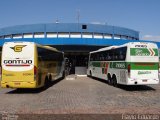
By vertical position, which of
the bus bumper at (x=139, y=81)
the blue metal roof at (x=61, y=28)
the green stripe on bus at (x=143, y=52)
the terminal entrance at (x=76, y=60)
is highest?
the blue metal roof at (x=61, y=28)

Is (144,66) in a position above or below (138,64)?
below

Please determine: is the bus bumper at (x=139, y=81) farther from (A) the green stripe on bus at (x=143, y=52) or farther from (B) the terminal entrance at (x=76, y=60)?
Result: (B) the terminal entrance at (x=76, y=60)

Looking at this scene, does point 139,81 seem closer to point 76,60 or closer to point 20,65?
point 20,65

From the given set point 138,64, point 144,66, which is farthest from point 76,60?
point 138,64

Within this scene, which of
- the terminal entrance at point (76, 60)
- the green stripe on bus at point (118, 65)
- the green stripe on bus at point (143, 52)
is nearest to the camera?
the green stripe on bus at point (143, 52)

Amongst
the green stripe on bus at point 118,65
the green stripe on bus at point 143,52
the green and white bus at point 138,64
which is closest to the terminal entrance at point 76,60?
the green stripe on bus at point 118,65

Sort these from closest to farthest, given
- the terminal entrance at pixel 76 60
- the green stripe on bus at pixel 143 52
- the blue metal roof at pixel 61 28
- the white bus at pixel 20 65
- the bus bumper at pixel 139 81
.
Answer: the white bus at pixel 20 65 → the bus bumper at pixel 139 81 → the green stripe on bus at pixel 143 52 → the terminal entrance at pixel 76 60 → the blue metal roof at pixel 61 28

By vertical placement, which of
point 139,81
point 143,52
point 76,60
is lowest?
point 139,81

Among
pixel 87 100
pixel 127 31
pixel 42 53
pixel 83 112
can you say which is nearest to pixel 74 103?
pixel 87 100

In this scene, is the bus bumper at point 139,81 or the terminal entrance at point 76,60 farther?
the terminal entrance at point 76,60

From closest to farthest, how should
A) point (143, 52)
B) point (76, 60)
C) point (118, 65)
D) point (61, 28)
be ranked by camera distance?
point (143, 52) → point (118, 65) → point (76, 60) → point (61, 28)

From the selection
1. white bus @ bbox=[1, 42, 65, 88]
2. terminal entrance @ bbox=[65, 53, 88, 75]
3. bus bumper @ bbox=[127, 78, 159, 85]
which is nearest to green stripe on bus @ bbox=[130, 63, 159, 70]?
bus bumper @ bbox=[127, 78, 159, 85]

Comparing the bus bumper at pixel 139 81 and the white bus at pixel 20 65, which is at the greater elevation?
the white bus at pixel 20 65

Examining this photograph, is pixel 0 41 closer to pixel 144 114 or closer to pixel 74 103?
pixel 74 103
